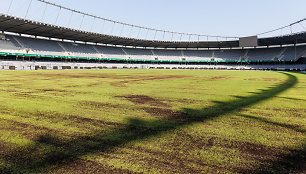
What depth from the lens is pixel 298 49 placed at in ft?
185

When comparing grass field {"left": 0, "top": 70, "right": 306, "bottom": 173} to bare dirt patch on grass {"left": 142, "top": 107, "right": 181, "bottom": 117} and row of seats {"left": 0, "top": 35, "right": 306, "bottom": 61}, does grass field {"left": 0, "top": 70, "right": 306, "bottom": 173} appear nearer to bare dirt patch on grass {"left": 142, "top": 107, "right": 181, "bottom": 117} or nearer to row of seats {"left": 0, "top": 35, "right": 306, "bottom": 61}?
bare dirt patch on grass {"left": 142, "top": 107, "right": 181, "bottom": 117}

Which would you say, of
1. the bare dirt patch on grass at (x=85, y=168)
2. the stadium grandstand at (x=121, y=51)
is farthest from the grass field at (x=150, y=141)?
the stadium grandstand at (x=121, y=51)

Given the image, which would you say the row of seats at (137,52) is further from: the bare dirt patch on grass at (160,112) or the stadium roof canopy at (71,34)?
the bare dirt patch on grass at (160,112)

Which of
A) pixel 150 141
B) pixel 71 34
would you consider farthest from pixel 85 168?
pixel 71 34

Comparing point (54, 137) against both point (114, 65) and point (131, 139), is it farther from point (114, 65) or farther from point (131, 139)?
point (114, 65)

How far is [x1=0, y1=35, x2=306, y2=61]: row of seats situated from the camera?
4450 centimetres

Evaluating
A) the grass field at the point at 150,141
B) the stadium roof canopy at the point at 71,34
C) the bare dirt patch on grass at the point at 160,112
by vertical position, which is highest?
the stadium roof canopy at the point at 71,34

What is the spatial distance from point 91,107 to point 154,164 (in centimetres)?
307

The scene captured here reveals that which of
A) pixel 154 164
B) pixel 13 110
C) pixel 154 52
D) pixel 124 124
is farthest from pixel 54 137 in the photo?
pixel 154 52

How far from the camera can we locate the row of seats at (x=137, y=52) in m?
44.5

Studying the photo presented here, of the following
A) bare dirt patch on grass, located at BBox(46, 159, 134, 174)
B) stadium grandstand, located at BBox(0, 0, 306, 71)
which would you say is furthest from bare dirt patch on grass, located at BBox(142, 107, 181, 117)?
stadium grandstand, located at BBox(0, 0, 306, 71)

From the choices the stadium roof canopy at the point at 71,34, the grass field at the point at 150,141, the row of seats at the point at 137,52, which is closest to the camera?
the grass field at the point at 150,141

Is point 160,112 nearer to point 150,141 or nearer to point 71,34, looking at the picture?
point 150,141

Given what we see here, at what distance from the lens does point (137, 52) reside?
2736 inches
